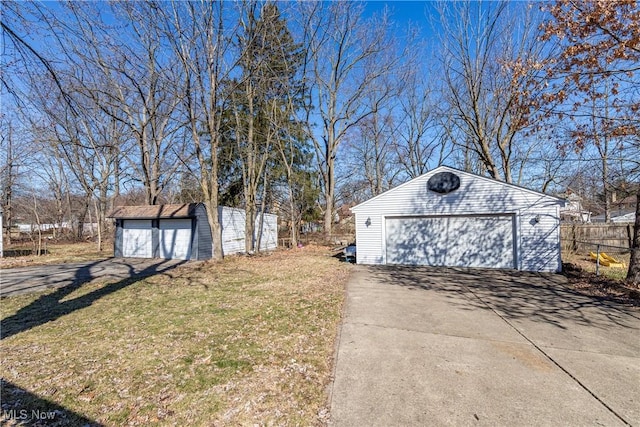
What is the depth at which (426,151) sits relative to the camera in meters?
26.3

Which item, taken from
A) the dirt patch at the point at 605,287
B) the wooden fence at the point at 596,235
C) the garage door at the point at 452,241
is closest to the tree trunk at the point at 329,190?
the garage door at the point at 452,241

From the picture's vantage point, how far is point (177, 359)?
3.48 m

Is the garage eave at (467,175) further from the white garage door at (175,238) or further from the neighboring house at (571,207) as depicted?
the white garage door at (175,238)

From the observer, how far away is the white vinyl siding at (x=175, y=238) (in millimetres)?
14805

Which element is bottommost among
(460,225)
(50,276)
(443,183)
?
(50,276)

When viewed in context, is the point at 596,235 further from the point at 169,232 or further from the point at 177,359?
the point at 169,232

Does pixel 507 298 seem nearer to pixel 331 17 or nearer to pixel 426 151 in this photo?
pixel 331 17

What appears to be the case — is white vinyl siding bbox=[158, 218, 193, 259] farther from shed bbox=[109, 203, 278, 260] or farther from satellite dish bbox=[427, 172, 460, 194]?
satellite dish bbox=[427, 172, 460, 194]

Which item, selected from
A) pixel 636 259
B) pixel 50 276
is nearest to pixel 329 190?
pixel 50 276

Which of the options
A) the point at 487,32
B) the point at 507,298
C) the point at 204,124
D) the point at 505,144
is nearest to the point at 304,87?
the point at 204,124

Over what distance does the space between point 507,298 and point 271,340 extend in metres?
5.37

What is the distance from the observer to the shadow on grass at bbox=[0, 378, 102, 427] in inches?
93.0

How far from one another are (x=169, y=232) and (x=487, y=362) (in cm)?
1539

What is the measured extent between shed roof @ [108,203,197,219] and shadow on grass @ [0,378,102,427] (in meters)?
12.3
